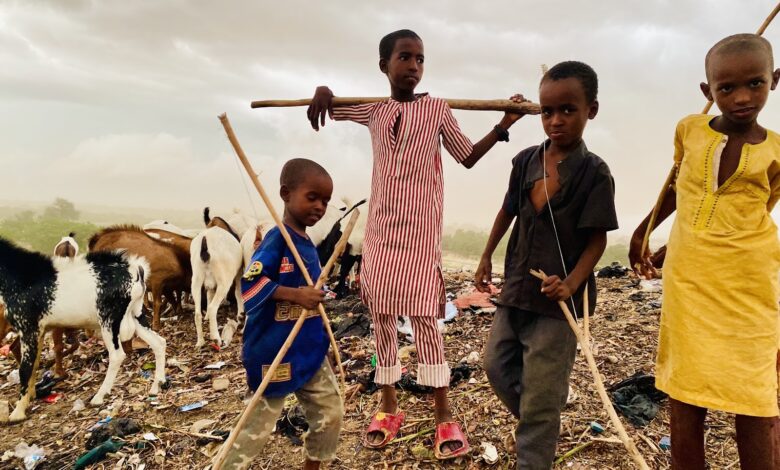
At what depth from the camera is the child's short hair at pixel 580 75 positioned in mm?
2146

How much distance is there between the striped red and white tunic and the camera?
294cm

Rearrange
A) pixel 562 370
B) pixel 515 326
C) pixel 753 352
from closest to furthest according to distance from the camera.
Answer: pixel 753 352
pixel 562 370
pixel 515 326

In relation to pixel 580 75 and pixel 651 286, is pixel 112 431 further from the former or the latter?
pixel 651 286

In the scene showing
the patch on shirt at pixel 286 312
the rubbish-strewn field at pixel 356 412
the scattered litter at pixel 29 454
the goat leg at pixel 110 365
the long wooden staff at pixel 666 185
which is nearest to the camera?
the long wooden staff at pixel 666 185

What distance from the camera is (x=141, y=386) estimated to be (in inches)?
200

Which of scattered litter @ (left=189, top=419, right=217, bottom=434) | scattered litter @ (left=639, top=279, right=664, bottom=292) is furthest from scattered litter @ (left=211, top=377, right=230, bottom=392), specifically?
scattered litter @ (left=639, top=279, right=664, bottom=292)

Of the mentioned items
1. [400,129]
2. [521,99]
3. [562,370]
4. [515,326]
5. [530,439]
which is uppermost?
[521,99]

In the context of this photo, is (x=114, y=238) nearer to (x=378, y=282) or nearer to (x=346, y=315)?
(x=346, y=315)

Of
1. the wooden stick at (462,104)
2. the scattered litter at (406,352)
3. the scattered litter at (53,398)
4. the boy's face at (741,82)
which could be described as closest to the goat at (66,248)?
the scattered litter at (53,398)

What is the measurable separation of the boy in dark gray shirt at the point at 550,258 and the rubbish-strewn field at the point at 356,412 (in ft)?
2.68

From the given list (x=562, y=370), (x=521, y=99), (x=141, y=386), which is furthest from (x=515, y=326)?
(x=141, y=386)

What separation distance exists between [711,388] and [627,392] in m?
1.86

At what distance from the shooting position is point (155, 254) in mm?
7160

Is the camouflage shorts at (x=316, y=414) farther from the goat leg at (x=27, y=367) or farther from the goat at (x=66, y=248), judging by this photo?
the goat at (x=66, y=248)
